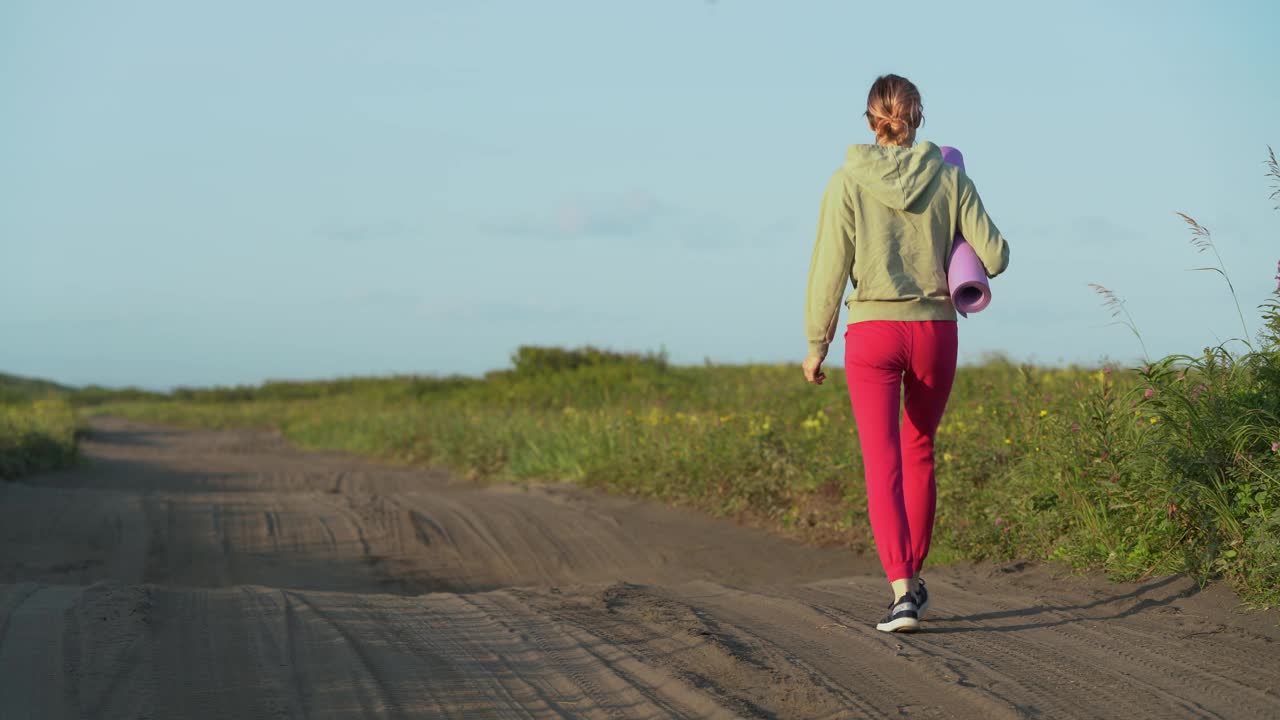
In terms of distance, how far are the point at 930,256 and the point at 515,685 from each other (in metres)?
2.33

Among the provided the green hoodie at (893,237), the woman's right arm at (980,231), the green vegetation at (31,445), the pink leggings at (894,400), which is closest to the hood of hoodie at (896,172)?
the green hoodie at (893,237)

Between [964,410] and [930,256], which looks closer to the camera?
[930,256]

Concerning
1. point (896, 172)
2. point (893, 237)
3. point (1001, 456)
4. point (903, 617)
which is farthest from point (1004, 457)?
point (896, 172)

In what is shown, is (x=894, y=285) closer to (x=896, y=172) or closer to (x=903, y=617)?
(x=896, y=172)

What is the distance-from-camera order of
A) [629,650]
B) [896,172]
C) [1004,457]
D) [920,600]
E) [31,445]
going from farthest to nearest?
1. [31,445]
2. [1004,457]
3. [920,600]
4. [896,172]
5. [629,650]

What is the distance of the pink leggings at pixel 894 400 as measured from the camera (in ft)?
13.6

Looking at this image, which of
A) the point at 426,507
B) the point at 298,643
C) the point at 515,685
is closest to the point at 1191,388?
the point at 515,685

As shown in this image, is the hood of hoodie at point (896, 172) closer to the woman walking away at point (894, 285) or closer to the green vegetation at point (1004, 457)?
the woman walking away at point (894, 285)

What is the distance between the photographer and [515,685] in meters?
3.67

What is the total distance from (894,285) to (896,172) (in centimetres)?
46

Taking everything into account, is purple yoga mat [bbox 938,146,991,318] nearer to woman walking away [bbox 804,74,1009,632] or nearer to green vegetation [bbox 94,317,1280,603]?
woman walking away [bbox 804,74,1009,632]

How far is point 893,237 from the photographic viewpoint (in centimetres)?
423

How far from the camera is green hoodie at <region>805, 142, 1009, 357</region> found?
4.18 m

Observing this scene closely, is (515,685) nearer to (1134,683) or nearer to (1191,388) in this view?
(1134,683)
